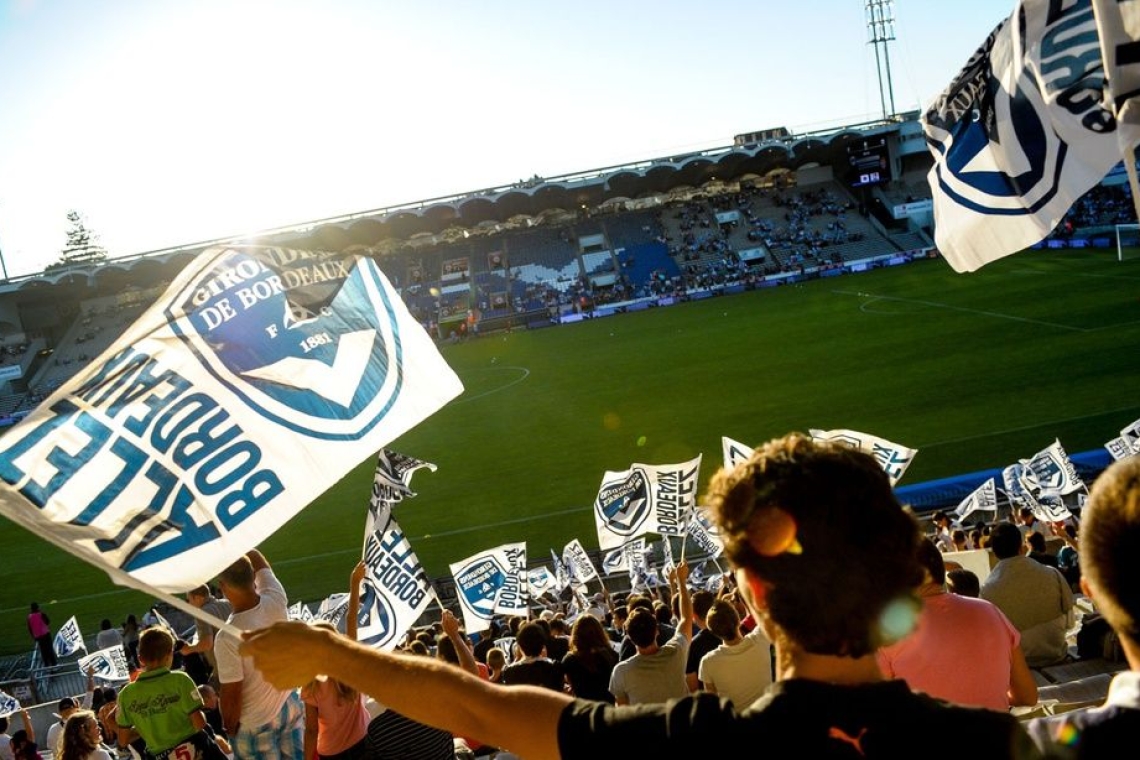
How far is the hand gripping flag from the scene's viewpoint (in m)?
3.70

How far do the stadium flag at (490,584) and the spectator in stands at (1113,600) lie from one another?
10970mm

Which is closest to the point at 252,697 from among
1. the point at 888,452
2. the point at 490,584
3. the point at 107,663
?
the point at 490,584

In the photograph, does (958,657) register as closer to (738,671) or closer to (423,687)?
(738,671)

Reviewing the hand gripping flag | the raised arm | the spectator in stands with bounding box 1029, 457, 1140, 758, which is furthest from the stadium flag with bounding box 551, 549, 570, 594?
the spectator in stands with bounding box 1029, 457, 1140, 758

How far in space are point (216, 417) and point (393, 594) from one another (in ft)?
13.8

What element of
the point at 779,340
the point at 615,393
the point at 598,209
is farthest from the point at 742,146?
the point at 615,393

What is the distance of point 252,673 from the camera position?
205 inches

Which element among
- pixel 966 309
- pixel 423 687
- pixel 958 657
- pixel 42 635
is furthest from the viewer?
pixel 966 309

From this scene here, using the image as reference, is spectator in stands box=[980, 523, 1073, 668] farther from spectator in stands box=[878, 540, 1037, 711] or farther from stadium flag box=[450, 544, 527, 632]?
stadium flag box=[450, 544, 527, 632]

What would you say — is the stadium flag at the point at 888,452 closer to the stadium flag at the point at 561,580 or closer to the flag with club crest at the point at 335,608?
the stadium flag at the point at 561,580

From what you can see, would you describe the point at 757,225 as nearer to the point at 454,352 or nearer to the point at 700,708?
the point at 454,352

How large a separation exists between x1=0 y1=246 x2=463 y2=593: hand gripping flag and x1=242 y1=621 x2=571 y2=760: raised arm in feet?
2.71

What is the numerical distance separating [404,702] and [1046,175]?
5452mm

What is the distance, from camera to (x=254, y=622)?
5.33 m
